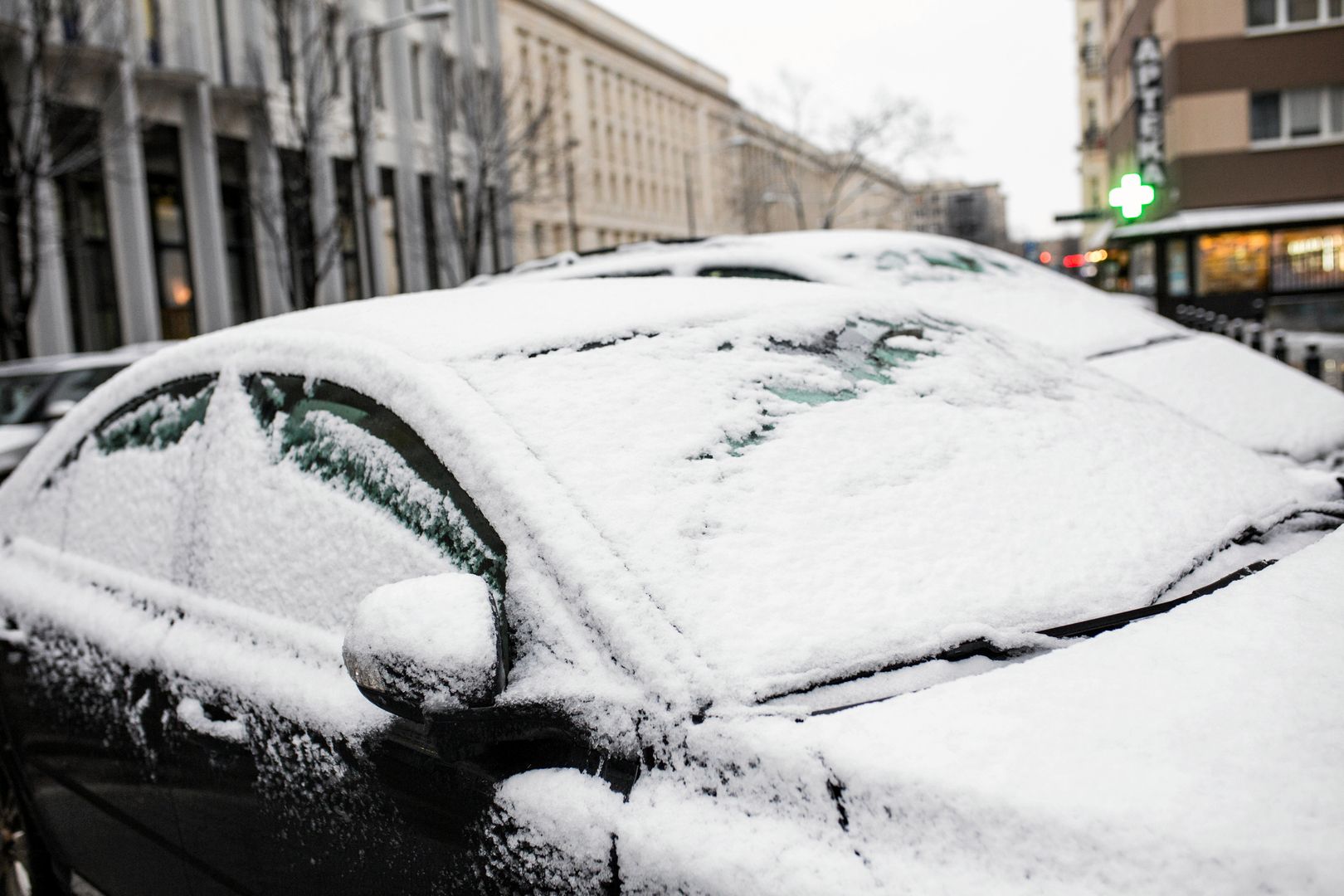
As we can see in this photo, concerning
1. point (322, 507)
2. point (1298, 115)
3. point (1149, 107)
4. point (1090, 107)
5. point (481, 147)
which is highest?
point (1090, 107)

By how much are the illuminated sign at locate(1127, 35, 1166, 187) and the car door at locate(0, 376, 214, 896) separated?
87.2ft

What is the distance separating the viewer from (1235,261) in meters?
24.7

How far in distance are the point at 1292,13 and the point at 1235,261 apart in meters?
5.84

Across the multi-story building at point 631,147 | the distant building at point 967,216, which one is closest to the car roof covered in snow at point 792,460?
the multi-story building at point 631,147

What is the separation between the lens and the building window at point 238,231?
82.8 ft

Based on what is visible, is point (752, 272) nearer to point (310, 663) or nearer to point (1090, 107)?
point (310, 663)

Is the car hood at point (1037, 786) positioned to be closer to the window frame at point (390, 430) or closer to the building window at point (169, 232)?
the window frame at point (390, 430)

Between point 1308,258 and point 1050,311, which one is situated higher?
point 1308,258

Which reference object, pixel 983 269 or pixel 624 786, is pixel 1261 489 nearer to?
pixel 624 786

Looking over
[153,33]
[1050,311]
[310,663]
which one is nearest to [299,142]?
[153,33]

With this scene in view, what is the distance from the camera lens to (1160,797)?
45.4 inches

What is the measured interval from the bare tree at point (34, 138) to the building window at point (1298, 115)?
22944 millimetres

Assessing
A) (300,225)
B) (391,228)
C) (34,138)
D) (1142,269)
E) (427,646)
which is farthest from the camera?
(391,228)

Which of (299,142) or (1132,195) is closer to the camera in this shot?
(1132,195)
